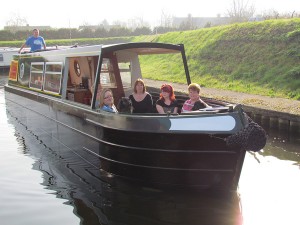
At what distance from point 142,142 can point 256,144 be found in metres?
1.61

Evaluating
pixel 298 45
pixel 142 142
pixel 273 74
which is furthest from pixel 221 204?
pixel 298 45

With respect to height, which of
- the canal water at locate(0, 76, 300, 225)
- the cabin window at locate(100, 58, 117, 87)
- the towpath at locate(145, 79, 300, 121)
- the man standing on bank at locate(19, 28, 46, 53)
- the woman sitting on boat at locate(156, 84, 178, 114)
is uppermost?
the man standing on bank at locate(19, 28, 46, 53)

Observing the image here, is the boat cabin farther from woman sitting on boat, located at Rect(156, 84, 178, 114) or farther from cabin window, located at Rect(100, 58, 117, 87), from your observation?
woman sitting on boat, located at Rect(156, 84, 178, 114)

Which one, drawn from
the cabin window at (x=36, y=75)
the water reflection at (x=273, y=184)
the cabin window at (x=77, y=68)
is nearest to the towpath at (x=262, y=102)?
the water reflection at (x=273, y=184)

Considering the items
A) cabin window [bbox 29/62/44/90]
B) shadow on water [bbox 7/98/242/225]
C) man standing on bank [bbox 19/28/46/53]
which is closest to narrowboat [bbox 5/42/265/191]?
shadow on water [bbox 7/98/242/225]

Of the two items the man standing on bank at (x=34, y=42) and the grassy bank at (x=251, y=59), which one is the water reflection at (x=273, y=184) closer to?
the grassy bank at (x=251, y=59)

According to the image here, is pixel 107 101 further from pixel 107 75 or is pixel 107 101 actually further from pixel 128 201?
pixel 128 201

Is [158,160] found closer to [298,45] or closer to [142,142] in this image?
[142,142]

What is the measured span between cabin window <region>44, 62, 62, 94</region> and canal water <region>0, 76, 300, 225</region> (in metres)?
1.57

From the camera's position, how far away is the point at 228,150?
5.18 meters

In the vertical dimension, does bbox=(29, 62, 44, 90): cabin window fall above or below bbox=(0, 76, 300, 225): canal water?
above

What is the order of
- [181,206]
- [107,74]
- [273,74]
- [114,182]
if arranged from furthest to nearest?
[273,74]
[107,74]
[114,182]
[181,206]

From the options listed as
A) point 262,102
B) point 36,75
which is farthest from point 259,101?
point 36,75

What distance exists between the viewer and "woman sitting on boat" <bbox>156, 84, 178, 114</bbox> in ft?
21.1
